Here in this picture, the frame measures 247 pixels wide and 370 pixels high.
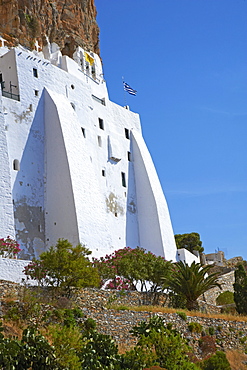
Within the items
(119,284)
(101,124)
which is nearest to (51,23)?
(101,124)

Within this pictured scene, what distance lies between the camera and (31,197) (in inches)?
1198

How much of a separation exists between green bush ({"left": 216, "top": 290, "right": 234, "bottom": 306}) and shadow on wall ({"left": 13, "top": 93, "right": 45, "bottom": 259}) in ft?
39.1

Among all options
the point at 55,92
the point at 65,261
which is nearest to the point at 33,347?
the point at 65,261

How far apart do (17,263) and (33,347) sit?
410 inches

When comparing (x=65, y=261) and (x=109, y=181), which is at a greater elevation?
(x=109, y=181)

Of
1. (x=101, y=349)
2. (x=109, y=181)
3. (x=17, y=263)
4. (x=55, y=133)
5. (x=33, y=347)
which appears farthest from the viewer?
(x=109, y=181)

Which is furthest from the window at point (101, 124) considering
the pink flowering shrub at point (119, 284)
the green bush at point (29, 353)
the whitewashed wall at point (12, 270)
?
the green bush at point (29, 353)

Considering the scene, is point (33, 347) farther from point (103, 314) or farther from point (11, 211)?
point (11, 211)

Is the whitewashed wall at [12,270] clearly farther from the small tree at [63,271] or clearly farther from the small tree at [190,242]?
the small tree at [190,242]

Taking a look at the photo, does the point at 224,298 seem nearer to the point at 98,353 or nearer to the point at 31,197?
the point at 31,197

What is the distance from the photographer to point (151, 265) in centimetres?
2756

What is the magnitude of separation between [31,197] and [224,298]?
44.5 feet

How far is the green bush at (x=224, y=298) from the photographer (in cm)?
3473

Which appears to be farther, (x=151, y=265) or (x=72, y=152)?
(x=72, y=152)
